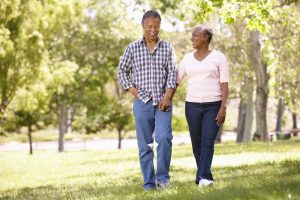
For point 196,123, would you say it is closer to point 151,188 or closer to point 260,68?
point 151,188

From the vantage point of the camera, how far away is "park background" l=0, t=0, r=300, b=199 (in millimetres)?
9570

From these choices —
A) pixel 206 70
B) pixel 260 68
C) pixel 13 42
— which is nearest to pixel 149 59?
pixel 206 70

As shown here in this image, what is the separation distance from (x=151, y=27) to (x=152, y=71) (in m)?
0.58

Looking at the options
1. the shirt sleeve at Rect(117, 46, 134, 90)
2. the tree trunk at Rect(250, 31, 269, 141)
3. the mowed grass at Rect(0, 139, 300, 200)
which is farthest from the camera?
the tree trunk at Rect(250, 31, 269, 141)

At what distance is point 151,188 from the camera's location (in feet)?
26.2

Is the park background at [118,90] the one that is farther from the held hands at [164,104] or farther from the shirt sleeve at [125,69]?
the shirt sleeve at [125,69]

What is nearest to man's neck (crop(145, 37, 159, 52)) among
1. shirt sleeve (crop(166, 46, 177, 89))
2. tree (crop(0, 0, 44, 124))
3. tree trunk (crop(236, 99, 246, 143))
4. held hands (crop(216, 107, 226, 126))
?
shirt sleeve (crop(166, 46, 177, 89))

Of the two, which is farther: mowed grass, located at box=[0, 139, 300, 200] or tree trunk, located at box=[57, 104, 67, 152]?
tree trunk, located at box=[57, 104, 67, 152]

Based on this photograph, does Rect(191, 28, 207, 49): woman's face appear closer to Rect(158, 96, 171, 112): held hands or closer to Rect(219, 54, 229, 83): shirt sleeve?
Rect(219, 54, 229, 83): shirt sleeve

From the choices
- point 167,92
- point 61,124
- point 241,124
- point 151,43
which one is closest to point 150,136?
point 167,92

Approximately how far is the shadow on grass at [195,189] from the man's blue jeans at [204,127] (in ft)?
0.95

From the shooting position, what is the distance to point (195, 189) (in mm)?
7242

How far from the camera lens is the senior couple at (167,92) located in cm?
780

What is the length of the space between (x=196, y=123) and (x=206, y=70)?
0.73 metres
